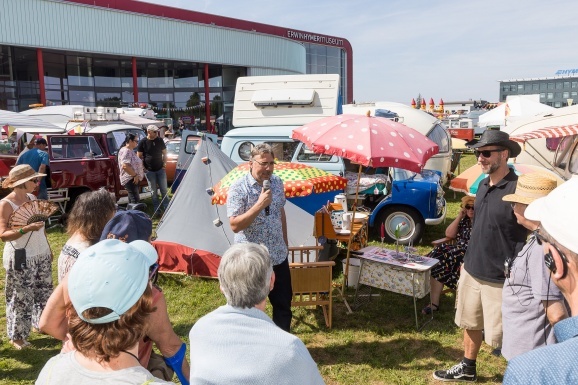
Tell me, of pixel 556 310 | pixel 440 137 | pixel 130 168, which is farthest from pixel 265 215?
pixel 440 137

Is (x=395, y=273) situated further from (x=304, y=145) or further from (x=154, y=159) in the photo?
(x=154, y=159)

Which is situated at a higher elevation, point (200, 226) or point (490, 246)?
point (490, 246)

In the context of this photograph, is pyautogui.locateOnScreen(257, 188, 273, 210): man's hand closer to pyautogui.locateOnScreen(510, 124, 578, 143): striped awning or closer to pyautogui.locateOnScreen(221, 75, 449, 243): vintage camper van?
pyautogui.locateOnScreen(510, 124, 578, 143): striped awning

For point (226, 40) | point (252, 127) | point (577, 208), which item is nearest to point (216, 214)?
point (252, 127)

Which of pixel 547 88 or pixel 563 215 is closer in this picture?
pixel 563 215

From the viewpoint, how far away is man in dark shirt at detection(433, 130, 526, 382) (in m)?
3.41

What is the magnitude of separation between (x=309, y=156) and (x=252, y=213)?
469cm

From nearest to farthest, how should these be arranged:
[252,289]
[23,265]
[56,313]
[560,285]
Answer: [560,285]
[252,289]
[56,313]
[23,265]

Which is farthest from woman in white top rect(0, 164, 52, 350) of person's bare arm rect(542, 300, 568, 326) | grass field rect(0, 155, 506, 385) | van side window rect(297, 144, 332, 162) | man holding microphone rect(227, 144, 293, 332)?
van side window rect(297, 144, 332, 162)

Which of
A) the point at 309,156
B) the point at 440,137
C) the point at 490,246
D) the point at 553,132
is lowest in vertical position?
the point at 490,246

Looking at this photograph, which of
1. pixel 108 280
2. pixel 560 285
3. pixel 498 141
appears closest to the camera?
pixel 560 285

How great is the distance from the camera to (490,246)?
3457 mm

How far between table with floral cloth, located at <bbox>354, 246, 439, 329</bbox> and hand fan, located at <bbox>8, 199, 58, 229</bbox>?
325cm

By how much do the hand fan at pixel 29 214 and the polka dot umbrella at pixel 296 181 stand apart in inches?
63.9
